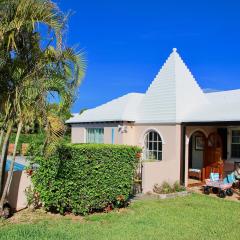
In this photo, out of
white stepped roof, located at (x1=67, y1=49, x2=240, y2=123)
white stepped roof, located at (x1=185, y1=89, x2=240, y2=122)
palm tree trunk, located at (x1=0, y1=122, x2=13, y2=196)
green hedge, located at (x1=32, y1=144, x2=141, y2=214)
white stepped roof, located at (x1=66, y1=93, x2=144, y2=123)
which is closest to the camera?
palm tree trunk, located at (x1=0, y1=122, x2=13, y2=196)

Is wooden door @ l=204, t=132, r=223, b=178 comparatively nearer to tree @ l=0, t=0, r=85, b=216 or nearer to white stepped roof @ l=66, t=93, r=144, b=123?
white stepped roof @ l=66, t=93, r=144, b=123

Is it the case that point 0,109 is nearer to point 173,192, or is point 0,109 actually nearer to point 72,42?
point 72,42

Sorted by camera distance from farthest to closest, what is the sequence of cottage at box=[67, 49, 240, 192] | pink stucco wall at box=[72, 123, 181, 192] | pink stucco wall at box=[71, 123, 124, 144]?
pink stucco wall at box=[71, 123, 124, 144] → cottage at box=[67, 49, 240, 192] → pink stucco wall at box=[72, 123, 181, 192]

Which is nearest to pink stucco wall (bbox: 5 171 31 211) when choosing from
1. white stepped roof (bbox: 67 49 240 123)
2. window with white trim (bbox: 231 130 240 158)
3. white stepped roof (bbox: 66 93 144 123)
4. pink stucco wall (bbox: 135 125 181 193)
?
pink stucco wall (bbox: 135 125 181 193)

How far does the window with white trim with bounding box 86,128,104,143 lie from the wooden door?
652cm

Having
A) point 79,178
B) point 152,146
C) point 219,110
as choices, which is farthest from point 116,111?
point 79,178

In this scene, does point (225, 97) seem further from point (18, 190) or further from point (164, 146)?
point (18, 190)

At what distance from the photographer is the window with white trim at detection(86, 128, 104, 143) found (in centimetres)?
2128

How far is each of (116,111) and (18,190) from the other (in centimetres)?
1026

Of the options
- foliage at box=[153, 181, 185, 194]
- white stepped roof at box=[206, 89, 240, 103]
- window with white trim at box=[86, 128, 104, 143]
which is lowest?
foliage at box=[153, 181, 185, 194]

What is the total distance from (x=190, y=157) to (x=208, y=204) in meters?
7.57

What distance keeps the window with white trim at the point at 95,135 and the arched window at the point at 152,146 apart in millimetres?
3501

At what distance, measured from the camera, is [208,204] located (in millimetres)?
12500

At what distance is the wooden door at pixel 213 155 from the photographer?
16.9m
